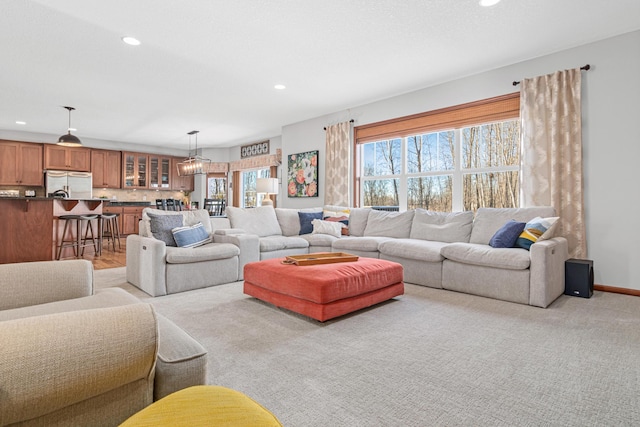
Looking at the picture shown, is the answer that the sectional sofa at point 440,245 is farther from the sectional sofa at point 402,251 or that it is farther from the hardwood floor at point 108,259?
the hardwood floor at point 108,259

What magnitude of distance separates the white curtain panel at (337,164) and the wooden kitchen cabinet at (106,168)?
20.1ft

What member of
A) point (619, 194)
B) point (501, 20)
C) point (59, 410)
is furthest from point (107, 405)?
point (619, 194)

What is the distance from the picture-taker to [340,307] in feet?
8.44

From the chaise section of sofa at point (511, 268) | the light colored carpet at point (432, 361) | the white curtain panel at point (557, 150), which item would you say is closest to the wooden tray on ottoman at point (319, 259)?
the light colored carpet at point (432, 361)

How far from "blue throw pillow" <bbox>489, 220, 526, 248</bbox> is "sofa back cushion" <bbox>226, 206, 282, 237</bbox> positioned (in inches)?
121

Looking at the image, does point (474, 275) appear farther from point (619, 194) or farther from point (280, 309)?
point (280, 309)

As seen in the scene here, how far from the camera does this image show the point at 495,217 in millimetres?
3893

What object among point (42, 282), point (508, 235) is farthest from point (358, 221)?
point (42, 282)

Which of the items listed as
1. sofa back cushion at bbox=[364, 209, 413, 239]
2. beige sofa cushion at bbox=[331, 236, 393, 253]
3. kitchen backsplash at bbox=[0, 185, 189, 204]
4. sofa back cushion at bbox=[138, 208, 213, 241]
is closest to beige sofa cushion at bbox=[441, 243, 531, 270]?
beige sofa cushion at bbox=[331, 236, 393, 253]

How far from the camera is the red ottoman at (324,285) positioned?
8.22 feet

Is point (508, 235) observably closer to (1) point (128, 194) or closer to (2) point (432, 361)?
(2) point (432, 361)

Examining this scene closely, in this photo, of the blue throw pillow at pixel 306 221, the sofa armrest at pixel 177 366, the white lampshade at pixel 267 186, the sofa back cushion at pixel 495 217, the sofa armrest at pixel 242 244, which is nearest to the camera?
the sofa armrest at pixel 177 366

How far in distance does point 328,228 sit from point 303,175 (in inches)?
83.6

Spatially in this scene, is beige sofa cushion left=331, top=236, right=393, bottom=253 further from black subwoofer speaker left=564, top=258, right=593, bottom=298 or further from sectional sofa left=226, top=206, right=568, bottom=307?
black subwoofer speaker left=564, top=258, right=593, bottom=298
